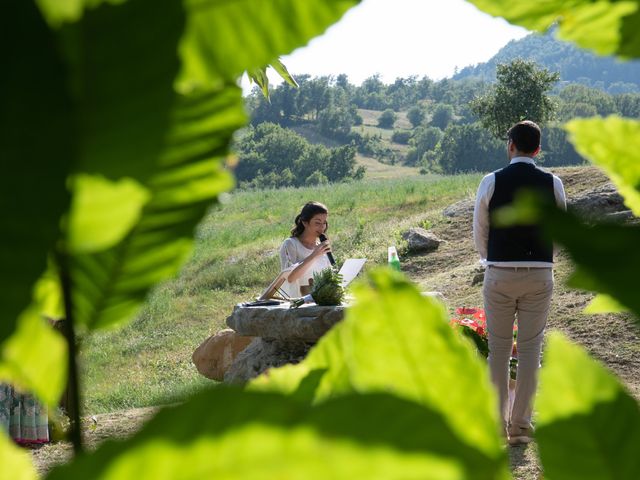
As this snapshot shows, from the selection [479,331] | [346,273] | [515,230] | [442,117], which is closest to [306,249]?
[346,273]

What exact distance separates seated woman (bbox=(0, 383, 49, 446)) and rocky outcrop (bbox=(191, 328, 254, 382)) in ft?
6.40

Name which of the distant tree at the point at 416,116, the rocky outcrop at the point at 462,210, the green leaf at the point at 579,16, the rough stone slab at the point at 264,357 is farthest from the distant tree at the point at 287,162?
the green leaf at the point at 579,16

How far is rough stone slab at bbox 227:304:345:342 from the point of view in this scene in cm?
561

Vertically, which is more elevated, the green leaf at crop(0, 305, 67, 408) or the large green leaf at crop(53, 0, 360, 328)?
the large green leaf at crop(53, 0, 360, 328)

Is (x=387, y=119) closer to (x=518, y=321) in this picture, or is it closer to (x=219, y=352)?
(x=219, y=352)

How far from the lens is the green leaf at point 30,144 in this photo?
0.16 meters

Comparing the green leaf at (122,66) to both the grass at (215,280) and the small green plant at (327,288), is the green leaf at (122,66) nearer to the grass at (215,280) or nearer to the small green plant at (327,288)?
the small green plant at (327,288)

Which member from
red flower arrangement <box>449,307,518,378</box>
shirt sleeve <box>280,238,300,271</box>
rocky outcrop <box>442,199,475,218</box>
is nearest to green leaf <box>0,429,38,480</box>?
red flower arrangement <box>449,307,518,378</box>

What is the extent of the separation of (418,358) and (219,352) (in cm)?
800

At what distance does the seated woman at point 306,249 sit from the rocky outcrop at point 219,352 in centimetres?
217

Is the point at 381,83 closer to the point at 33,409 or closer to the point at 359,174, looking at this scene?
the point at 359,174

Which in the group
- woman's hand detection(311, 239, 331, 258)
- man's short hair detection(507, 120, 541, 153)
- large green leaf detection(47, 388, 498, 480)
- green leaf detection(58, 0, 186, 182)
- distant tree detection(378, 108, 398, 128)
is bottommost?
distant tree detection(378, 108, 398, 128)

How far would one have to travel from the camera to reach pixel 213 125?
0.22m

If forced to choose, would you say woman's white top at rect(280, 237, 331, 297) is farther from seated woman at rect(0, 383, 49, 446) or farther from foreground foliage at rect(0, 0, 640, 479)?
foreground foliage at rect(0, 0, 640, 479)
